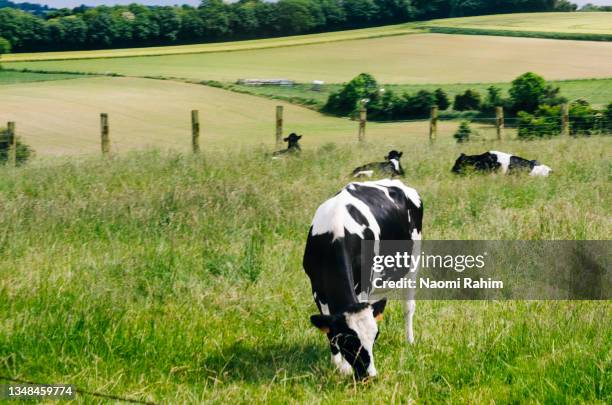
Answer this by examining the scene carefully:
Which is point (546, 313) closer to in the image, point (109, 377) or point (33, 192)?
point (109, 377)

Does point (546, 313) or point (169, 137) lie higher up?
point (546, 313)

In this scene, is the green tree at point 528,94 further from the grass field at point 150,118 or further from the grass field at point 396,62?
the grass field at point 396,62

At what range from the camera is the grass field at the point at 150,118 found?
3800 centimetres

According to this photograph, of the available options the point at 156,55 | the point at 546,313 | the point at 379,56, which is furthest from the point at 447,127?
the point at 156,55

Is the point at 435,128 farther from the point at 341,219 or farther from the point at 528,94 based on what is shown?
the point at 341,219

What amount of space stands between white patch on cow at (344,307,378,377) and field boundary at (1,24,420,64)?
76207 millimetres

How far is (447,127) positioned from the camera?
4019 centimetres

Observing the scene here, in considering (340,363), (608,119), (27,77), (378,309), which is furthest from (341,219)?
(27,77)

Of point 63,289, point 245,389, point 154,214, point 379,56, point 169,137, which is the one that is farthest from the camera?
point 379,56

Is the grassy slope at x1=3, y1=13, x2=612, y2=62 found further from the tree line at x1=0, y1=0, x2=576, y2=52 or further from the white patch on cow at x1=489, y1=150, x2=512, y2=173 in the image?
the white patch on cow at x1=489, y1=150, x2=512, y2=173

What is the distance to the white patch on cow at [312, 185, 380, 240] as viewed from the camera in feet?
20.1

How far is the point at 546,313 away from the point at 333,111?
144ft

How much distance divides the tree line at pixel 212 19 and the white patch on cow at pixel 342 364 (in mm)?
86219

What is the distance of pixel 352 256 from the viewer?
6121 mm
